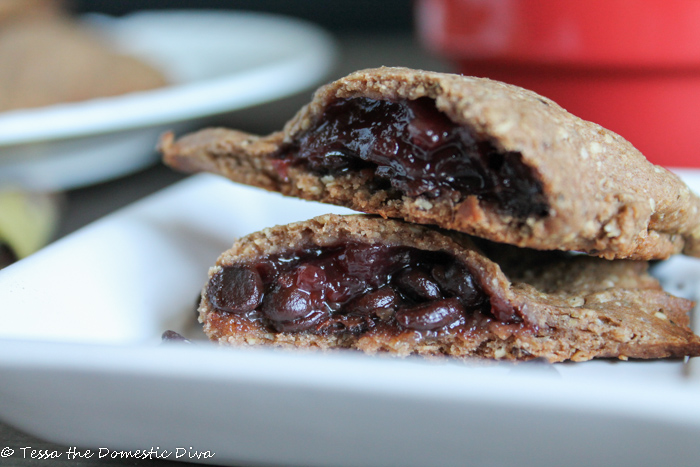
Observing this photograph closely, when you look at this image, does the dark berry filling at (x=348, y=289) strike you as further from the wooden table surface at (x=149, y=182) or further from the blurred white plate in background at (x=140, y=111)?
the blurred white plate in background at (x=140, y=111)

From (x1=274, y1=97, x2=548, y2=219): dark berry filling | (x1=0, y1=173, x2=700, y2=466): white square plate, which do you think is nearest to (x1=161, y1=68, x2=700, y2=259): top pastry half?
(x1=274, y1=97, x2=548, y2=219): dark berry filling

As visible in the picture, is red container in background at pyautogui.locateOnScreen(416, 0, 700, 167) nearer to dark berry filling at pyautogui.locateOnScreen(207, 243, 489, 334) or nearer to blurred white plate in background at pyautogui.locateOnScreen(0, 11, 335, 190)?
blurred white plate in background at pyautogui.locateOnScreen(0, 11, 335, 190)

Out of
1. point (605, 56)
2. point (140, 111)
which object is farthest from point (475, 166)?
point (140, 111)

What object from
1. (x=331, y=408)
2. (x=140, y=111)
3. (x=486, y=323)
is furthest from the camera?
(x=140, y=111)

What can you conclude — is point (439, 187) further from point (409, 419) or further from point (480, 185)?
point (409, 419)

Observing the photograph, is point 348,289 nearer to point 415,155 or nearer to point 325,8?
point 415,155

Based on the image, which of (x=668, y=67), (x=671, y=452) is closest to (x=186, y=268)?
(x=671, y=452)
